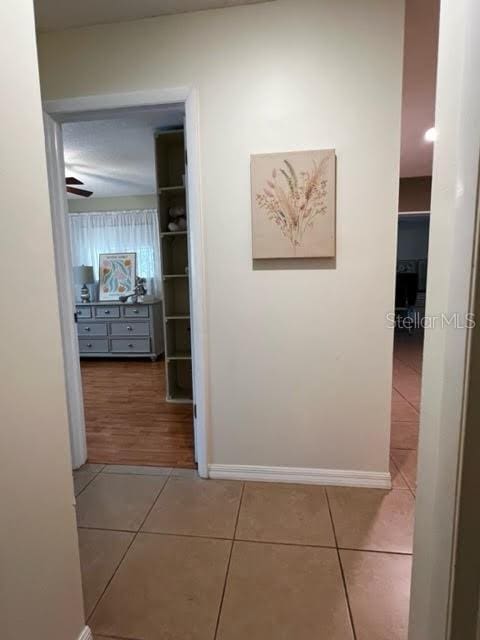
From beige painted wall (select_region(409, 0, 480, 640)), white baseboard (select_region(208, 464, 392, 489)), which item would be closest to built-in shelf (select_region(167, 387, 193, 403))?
white baseboard (select_region(208, 464, 392, 489))

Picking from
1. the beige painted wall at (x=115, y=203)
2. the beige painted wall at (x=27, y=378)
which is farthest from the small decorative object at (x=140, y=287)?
the beige painted wall at (x=27, y=378)

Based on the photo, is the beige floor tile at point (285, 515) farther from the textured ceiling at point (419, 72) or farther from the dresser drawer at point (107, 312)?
the dresser drawer at point (107, 312)

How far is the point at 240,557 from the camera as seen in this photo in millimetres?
1513

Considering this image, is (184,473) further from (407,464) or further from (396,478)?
(407,464)

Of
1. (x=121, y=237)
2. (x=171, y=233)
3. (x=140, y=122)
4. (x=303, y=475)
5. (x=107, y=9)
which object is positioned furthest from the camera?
(x=121, y=237)

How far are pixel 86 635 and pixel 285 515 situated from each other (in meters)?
0.95

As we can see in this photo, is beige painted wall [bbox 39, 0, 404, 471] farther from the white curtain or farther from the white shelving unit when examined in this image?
the white curtain

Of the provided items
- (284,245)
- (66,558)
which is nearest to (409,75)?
(284,245)

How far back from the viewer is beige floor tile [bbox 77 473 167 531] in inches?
69.3

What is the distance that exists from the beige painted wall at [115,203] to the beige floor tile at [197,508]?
432cm

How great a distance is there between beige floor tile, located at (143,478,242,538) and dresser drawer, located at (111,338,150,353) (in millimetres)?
2769

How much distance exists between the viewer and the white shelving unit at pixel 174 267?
325 centimetres

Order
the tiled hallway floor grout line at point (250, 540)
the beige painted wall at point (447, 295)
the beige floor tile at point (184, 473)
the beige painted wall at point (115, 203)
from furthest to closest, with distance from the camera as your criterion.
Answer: the beige painted wall at point (115, 203), the beige floor tile at point (184, 473), the tiled hallway floor grout line at point (250, 540), the beige painted wall at point (447, 295)

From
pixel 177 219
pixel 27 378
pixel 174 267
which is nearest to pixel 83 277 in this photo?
pixel 174 267
